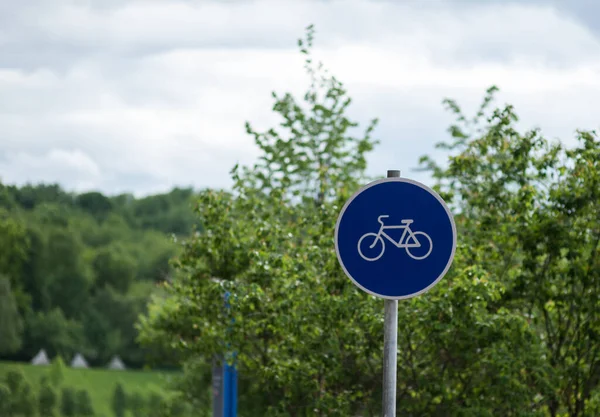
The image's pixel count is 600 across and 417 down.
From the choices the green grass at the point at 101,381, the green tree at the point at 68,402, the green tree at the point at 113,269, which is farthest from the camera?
the green tree at the point at 113,269

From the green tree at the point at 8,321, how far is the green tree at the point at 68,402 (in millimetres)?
7126

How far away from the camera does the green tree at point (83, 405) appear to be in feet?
234

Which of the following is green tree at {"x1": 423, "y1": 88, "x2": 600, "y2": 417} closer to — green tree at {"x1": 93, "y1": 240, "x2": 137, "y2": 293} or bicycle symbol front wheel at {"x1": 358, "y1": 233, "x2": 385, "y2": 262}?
bicycle symbol front wheel at {"x1": 358, "y1": 233, "x2": 385, "y2": 262}

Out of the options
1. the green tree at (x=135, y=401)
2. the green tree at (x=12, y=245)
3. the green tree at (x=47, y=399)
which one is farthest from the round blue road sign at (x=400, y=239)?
the green tree at (x=135, y=401)

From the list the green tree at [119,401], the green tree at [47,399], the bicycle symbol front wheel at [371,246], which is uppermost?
the bicycle symbol front wheel at [371,246]

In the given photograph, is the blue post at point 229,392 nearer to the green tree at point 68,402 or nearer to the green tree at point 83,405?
the green tree at point 68,402

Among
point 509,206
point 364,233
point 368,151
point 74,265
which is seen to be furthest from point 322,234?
point 74,265

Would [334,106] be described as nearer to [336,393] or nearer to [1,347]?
[336,393]

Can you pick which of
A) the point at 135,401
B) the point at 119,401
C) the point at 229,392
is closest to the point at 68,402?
the point at 135,401

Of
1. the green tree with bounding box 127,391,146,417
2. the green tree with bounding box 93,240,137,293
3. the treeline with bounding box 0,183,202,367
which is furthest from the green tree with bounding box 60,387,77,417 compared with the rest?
the green tree with bounding box 93,240,137,293

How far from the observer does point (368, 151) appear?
17172 mm

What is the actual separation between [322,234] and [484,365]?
1977 mm

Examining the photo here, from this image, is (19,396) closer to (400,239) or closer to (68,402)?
(68,402)

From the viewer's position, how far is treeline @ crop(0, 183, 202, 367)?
78.2 meters
